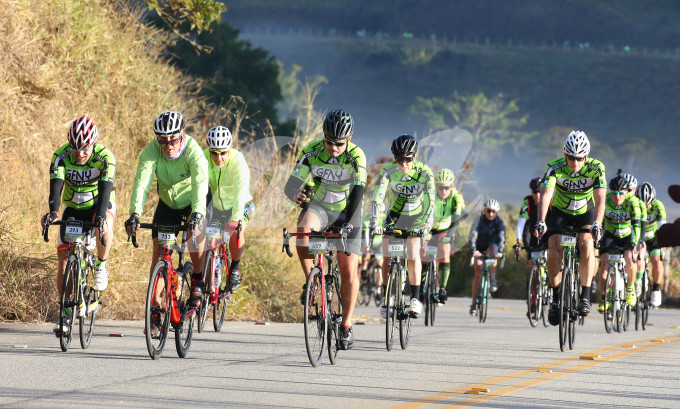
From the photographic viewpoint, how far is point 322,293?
31.4 feet

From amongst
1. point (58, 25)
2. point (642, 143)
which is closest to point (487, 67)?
point (642, 143)

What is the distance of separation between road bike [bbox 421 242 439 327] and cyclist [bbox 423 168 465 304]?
47cm

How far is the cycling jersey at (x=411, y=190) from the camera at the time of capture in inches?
478

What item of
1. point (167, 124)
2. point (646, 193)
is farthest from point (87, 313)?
point (646, 193)

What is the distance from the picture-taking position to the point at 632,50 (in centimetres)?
17262

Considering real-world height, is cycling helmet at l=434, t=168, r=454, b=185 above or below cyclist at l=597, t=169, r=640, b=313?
above

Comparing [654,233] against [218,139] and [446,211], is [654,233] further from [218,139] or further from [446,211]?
[218,139]

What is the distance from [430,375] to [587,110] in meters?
147

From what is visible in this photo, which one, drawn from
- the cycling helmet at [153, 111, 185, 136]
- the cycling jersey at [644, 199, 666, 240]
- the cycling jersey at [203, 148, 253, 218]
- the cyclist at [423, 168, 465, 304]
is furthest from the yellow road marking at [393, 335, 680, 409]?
the cycling jersey at [644, 199, 666, 240]

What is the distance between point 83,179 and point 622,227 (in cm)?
900

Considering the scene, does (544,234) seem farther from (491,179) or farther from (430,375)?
(491,179)

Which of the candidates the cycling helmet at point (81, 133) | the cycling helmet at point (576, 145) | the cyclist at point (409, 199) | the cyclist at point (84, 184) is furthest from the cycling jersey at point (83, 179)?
the cycling helmet at point (576, 145)

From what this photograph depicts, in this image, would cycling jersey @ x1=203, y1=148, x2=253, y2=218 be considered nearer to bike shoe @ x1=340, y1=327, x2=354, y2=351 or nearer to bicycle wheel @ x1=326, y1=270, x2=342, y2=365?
bicycle wheel @ x1=326, y1=270, x2=342, y2=365

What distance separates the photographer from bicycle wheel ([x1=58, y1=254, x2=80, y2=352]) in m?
9.94
